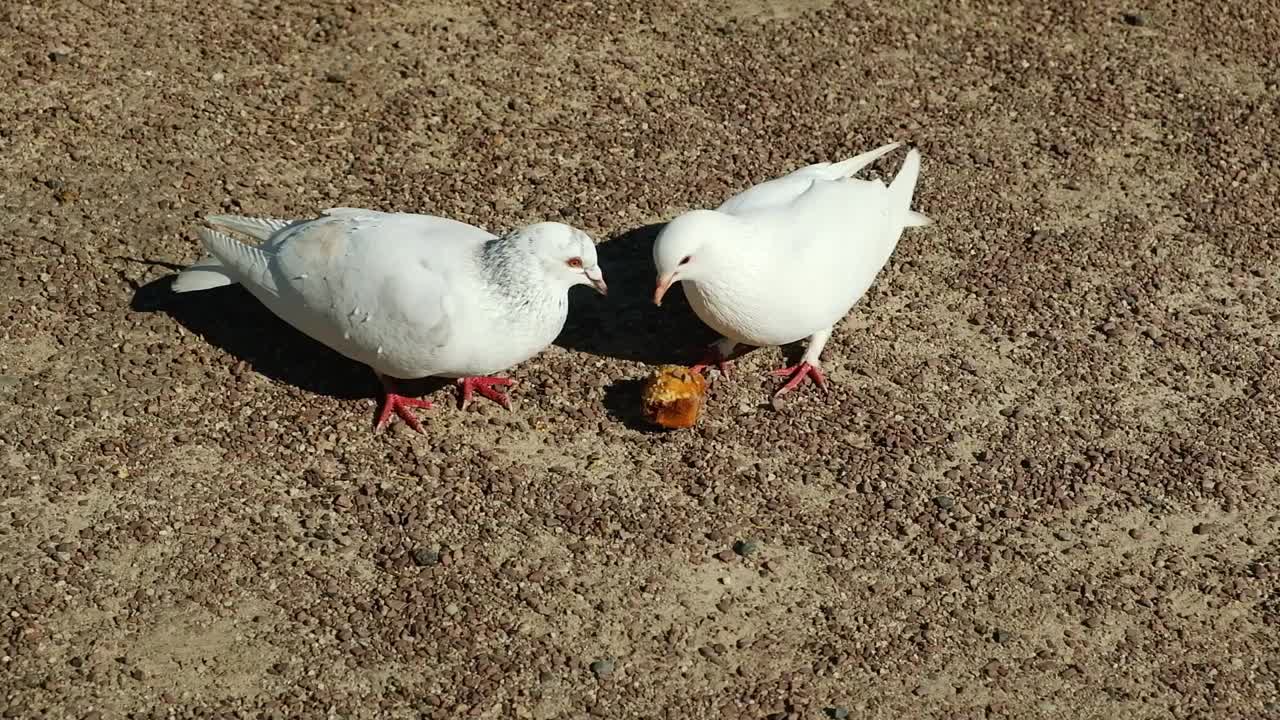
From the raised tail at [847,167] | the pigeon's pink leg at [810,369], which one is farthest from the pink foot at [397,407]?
the raised tail at [847,167]

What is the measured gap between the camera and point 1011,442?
5.77 meters

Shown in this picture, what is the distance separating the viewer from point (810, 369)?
6008 millimetres

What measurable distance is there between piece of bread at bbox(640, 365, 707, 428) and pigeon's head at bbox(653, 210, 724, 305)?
34 cm

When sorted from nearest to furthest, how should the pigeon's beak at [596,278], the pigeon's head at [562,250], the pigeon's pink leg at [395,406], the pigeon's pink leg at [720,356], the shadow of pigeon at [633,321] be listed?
1. the pigeon's head at [562,250]
2. the pigeon's beak at [596,278]
3. the pigeon's pink leg at [395,406]
4. the pigeon's pink leg at [720,356]
5. the shadow of pigeon at [633,321]

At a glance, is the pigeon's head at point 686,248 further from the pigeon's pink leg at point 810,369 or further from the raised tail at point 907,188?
the raised tail at point 907,188

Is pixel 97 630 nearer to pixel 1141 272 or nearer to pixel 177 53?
pixel 177 53

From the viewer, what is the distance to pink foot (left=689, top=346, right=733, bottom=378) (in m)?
6.04

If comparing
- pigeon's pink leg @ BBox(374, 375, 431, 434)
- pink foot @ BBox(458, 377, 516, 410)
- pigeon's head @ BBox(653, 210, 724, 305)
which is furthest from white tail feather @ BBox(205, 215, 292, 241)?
pigeon's head @ BBox(653, 210, 724, 305)

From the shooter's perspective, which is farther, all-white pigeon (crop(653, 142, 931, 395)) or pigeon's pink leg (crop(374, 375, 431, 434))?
pigeon's pink leg (crop(374, 375, 431, 434))

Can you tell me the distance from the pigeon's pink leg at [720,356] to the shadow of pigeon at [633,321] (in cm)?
6

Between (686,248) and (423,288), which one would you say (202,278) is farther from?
(686,248)

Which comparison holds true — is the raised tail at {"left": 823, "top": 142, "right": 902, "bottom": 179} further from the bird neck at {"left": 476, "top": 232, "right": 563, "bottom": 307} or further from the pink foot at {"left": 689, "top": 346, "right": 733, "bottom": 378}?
the bird neck at {"left": 476, "top": 232, "right": 563, "bottom": 307}

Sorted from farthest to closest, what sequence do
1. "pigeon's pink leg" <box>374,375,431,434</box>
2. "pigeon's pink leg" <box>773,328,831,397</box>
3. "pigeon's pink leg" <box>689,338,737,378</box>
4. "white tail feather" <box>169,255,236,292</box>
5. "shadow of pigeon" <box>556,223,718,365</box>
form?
1. "shadow of pigeon" <box>556,223,718,365</box>
2. "pigeon's pink leg" <box>689,338,737,378</box>
3. "pigeon's pink leg" <box>773,328,831,397</box>
4. "white tail feather" <box>169,255,236,292</box>
5. "pigeon's pink leg" <box>374,375,431,434</box>

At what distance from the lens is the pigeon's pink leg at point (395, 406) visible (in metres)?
5.65
